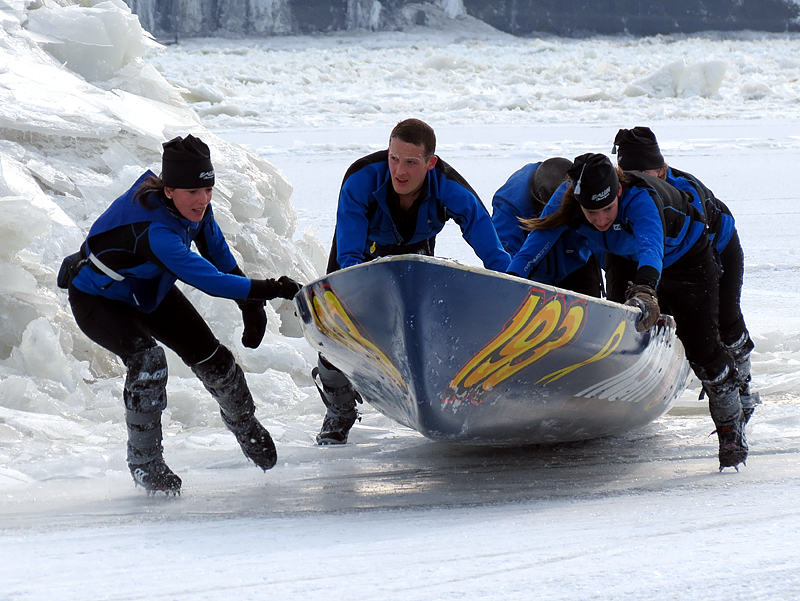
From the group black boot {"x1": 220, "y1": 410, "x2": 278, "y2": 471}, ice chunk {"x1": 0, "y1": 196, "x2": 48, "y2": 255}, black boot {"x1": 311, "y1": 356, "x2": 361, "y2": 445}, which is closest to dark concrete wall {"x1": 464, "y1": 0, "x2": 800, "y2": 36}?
ice chunk {"x1": 0, "y1": 196, "x2": 48, "y2": 255}

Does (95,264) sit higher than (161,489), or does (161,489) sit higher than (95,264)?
(95,264)

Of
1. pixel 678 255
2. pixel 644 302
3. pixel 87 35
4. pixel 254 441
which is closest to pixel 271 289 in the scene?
pixel 254 441

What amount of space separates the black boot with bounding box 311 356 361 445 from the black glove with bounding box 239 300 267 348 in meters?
0.57

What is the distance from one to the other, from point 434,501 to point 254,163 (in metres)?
4.10

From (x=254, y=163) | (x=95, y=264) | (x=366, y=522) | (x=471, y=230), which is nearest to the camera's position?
(x=366, y=522)

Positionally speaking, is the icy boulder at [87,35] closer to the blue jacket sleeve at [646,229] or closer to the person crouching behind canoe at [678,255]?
the person crouching behind canoe at [678,255]

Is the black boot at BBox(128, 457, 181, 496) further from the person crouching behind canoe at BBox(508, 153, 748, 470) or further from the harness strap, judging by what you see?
the person crouching behind canoe at BBox(508, 153, 748, 470)

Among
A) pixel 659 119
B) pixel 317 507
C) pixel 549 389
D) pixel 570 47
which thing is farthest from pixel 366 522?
pixel 570 47

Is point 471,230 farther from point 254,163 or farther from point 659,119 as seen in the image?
point 659,119

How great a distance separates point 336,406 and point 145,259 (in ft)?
4.64

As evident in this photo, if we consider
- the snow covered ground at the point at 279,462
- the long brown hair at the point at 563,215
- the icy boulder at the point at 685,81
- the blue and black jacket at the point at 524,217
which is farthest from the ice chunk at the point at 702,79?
the long brown hair at the point at 563,215

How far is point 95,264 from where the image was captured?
3.30m

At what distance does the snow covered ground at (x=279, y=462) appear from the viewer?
243 cm

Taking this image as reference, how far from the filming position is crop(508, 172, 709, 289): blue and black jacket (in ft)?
10.8
